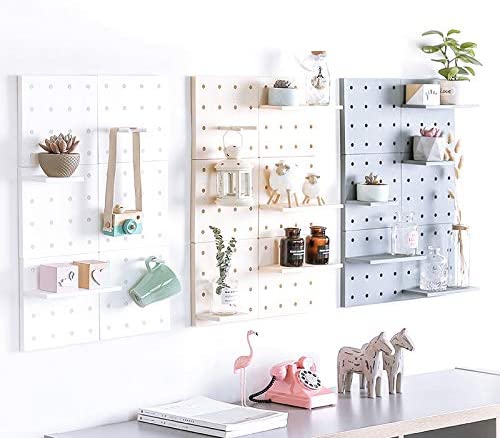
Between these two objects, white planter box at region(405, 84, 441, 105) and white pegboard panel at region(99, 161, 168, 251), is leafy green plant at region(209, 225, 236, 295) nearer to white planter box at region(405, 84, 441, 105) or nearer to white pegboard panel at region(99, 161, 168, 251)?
white pegboard panel at region(99, 161, 168, 251)

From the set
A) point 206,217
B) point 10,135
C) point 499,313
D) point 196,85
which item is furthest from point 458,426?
point 10,135

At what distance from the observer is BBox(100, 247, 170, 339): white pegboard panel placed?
2.90 meters

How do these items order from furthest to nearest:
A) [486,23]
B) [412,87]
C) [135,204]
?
1. [486,23]
2. [412,87]
3. [135,204]

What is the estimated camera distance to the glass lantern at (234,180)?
305cm

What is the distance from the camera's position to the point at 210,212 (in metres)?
3.10

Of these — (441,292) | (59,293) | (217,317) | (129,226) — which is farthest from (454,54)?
(59,293)

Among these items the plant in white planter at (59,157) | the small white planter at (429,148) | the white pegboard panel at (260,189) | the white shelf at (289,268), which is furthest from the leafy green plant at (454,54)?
the plant in white planter at (59,157)

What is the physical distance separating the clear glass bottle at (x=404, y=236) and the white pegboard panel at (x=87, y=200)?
0.81 m

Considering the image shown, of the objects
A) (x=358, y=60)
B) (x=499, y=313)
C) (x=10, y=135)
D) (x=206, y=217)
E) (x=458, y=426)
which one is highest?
(x=358, y=60)

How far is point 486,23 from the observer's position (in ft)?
12.2

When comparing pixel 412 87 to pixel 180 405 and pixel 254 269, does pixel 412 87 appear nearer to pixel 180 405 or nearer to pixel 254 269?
pixel 254 269

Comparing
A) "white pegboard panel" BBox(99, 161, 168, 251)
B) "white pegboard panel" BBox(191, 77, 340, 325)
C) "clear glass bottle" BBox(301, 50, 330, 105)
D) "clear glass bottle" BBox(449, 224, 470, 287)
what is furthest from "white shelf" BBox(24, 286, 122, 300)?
"clear glass bottle" BBox(449, 224, 470, 287)

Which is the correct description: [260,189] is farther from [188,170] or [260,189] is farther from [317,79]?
[317,79]

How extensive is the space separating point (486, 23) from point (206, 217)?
4.07ft
